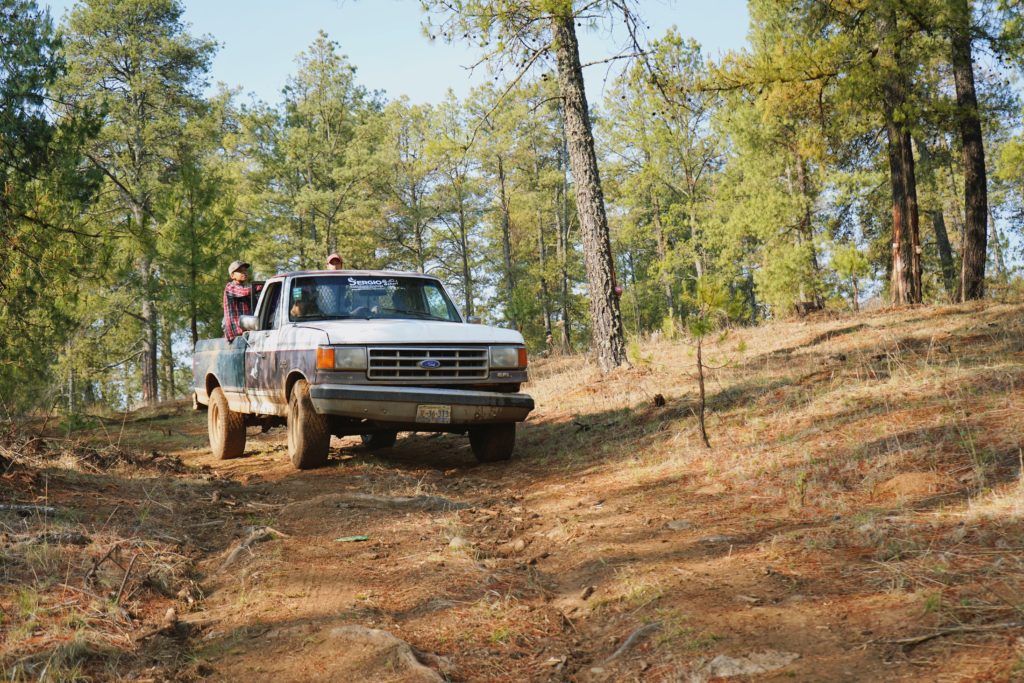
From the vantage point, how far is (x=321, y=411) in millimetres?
6914

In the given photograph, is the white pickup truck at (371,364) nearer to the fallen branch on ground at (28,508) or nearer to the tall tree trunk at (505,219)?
the fallen branch on ground at (28,508)

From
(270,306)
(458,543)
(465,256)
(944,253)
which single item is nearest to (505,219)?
(465,256)

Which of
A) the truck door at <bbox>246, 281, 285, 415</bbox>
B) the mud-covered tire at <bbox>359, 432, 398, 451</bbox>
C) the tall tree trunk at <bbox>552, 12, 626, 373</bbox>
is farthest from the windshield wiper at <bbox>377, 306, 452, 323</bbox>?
the tall tree trunk at <bbox>552, 12, 626, 373</bbox>

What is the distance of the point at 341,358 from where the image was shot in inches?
274

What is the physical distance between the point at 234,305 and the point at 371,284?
2417 mm

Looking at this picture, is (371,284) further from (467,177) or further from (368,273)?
(467,177)

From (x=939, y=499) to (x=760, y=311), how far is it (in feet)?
158

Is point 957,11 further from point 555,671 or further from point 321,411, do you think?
point 555,671

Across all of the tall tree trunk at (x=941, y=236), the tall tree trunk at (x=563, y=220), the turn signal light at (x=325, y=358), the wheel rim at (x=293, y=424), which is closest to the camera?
the turn signal light at (x=325, y=358)

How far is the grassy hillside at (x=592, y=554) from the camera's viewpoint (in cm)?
302

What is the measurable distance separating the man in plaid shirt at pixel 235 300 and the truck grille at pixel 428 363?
3112 mm

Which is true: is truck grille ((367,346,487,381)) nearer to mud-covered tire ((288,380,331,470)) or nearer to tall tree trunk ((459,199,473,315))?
mud-covered tire ((288,380,331,470))

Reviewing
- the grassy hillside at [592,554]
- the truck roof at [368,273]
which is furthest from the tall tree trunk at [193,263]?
the grassy hillside at [592,554]

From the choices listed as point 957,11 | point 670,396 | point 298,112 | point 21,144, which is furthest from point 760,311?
point 21,144
